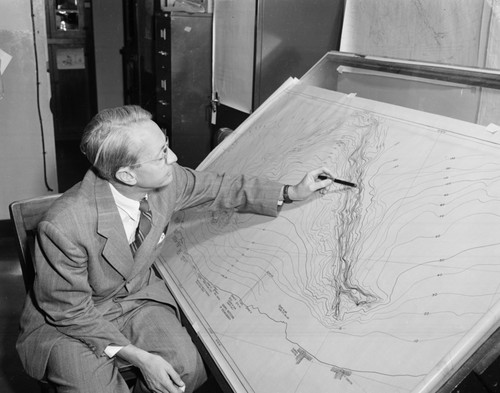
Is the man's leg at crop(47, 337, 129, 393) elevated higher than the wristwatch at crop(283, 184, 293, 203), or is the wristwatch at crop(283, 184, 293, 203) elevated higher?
the wristwatch at crop(283, 184, 293, 203)

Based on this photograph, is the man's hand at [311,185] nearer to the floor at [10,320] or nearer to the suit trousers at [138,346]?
the suit trousers at [138,346]

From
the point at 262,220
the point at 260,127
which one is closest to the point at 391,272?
the point at 262,220

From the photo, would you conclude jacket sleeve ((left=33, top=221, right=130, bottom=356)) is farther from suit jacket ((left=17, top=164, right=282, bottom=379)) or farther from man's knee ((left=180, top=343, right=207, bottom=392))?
man's knee ((left=180, top=343, right=207, bottom=392))

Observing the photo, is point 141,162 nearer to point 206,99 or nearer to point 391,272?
point 391,272

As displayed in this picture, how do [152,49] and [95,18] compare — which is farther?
[95,18]

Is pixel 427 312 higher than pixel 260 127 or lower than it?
lower

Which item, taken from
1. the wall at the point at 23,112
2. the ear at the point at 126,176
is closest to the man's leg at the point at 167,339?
the ear at the point at 126,176

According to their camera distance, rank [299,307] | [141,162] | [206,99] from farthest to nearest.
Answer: [206,99]
[141,162]
[299,307]

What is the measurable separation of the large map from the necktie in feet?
0.57

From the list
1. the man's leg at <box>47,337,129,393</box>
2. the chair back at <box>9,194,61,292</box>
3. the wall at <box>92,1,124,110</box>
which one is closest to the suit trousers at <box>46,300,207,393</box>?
the man's leg at <box>47,337,129,393</box>

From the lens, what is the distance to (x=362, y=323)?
1.09m

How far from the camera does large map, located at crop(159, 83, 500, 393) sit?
1.00 metres

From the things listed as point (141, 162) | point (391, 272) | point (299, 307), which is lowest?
point (299, 307)

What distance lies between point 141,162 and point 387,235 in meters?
0.61
